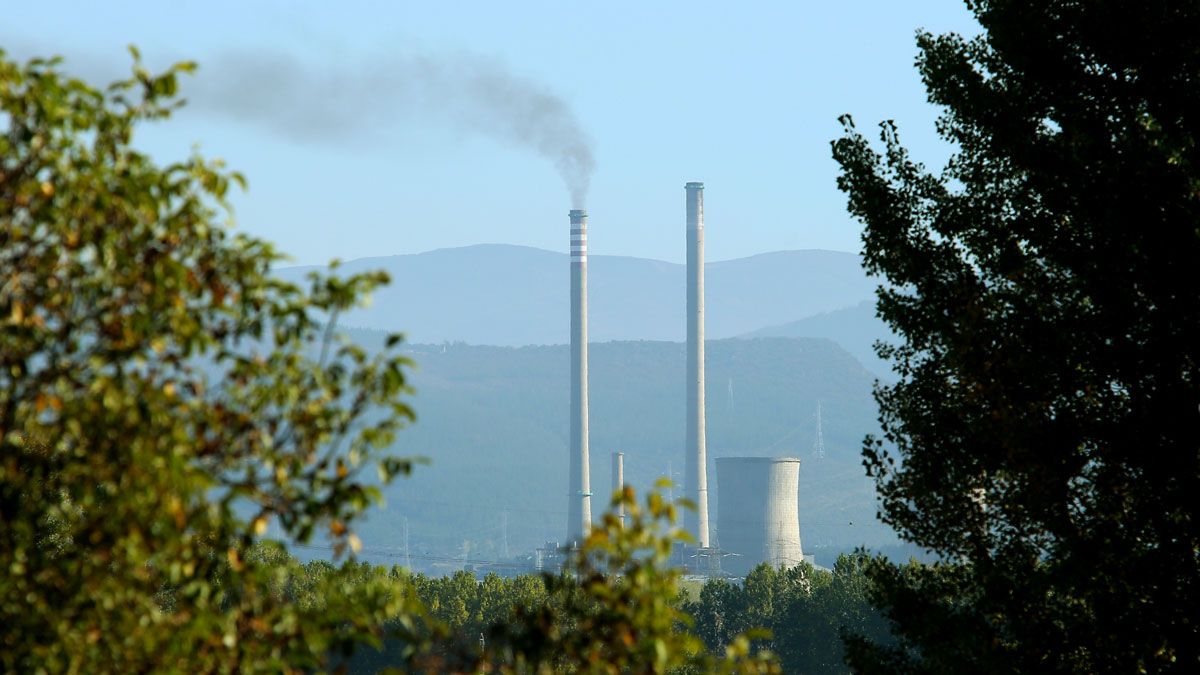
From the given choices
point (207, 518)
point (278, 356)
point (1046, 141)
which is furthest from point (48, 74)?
point (1046, 141)

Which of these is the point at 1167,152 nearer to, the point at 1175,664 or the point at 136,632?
the point at 1175,664

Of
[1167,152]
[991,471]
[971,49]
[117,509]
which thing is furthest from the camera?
[971,49]

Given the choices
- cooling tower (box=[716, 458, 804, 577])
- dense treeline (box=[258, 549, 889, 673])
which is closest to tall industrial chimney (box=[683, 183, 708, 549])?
cooling tower (box=[716, 458, 804, 577])

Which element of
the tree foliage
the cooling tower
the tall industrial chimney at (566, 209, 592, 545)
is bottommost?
the tree foliage

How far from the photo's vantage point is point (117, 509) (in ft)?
19.7

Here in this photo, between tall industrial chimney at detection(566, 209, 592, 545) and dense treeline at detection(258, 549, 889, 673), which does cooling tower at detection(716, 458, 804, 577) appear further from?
dense treeline at detection(258, 549, 889, 673)

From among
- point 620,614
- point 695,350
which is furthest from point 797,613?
point 620,614

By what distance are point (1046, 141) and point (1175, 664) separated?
5465mm

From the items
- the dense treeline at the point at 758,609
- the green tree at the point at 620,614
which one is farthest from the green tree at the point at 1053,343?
the dense treeline at the point at 758,609

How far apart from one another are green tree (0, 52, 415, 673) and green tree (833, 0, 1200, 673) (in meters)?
10.8

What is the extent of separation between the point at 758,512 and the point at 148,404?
159 meters

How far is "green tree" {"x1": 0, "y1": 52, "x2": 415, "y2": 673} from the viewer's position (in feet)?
20.0

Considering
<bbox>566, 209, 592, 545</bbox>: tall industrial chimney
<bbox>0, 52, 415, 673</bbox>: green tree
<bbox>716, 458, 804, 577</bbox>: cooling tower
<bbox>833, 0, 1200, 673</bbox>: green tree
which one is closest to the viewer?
<bbox>0, 52, 415, 673</bbox>: green tree

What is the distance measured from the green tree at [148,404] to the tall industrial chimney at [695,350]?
13722cm
